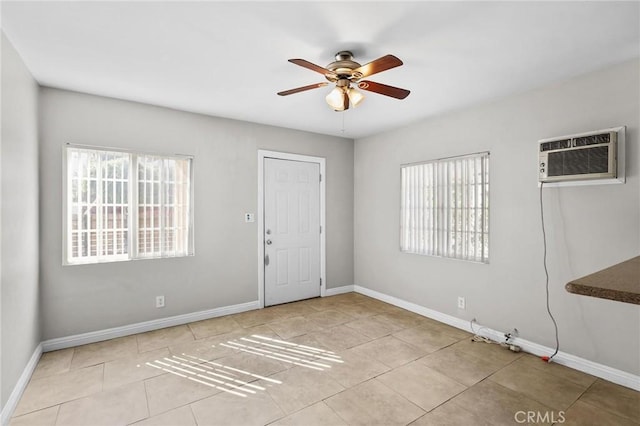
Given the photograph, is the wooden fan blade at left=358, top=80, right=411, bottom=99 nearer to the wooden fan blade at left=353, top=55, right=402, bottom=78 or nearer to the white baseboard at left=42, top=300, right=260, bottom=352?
the wooden fan blade at left=353, top=55, right=402, bottom=78

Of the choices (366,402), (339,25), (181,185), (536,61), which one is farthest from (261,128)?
(366,402)

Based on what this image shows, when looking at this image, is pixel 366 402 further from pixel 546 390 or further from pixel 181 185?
pixel 181 185

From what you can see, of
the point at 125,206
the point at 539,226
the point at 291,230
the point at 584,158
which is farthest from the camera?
the point at 291,230

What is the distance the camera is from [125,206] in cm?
328

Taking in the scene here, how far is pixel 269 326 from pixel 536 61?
355 cm

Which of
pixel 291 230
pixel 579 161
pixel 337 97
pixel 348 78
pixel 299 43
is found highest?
pixel 299 43

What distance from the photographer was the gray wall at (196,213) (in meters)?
2.97

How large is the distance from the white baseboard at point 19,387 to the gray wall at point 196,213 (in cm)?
31

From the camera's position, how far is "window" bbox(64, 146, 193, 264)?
10.1 ft

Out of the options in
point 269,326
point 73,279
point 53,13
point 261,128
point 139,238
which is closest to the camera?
point 53,13

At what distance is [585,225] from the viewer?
262 cm

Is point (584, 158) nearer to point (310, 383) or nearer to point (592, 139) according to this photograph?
point (592, 139)

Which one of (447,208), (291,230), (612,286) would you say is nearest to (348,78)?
(612,286)

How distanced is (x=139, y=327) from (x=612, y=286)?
3.87 meters
